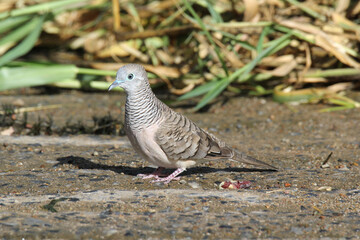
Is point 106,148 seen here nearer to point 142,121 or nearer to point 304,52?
point 142,121

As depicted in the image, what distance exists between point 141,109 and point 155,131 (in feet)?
0.62

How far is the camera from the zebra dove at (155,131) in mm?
4008

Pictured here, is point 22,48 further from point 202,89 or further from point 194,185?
point 194,185

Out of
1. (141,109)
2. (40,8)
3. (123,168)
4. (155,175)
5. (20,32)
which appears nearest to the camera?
(141,109)

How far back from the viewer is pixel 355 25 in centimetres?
703

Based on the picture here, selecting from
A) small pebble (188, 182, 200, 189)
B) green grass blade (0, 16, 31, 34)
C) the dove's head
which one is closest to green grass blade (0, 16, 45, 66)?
green grass blade (0, 16, 31, 34)

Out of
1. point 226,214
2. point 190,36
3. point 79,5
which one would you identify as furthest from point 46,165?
point 79,5

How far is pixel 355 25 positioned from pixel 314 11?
54 centimetres

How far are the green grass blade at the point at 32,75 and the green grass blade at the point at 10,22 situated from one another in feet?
1.91

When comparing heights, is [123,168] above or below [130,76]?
below

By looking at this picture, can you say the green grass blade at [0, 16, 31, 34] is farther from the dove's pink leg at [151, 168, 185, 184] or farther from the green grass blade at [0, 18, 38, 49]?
the dove's pink leg at [151, 168, 185, 184]

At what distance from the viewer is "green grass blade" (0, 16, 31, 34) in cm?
681

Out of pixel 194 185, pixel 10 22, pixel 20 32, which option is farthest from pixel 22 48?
pixel 194 185

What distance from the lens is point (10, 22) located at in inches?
271
